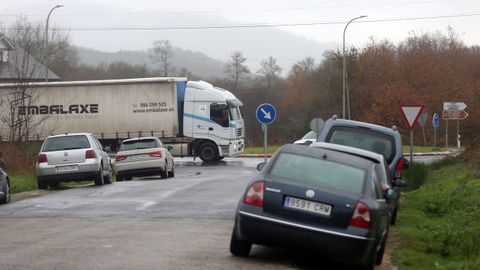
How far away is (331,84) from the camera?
65500 millimetres

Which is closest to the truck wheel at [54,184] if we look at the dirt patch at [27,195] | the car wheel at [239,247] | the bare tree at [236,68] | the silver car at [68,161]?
the silver car at [68,161]

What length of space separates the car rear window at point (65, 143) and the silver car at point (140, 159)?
3926mm

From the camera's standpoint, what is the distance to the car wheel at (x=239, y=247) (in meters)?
9.95

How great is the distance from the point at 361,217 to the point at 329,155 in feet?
4.11

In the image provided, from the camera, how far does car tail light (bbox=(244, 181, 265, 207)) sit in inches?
378

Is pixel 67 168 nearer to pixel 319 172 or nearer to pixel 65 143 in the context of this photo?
pixel 65 143

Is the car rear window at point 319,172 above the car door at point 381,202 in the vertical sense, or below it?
above

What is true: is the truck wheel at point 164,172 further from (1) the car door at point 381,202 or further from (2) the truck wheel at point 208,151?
(1) the car door at point 381,202

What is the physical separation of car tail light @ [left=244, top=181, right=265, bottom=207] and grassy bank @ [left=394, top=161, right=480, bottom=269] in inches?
85.8

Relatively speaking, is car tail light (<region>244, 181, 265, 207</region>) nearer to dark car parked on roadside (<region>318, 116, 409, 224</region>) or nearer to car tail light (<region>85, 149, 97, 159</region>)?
dark car parked on roadside (<region>318, 116, 409, 224</region>)

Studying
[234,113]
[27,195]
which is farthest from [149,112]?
[27,195]

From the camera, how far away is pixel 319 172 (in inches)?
394

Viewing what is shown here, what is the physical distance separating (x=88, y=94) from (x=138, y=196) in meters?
26.8

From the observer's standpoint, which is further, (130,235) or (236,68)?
(236,68)
